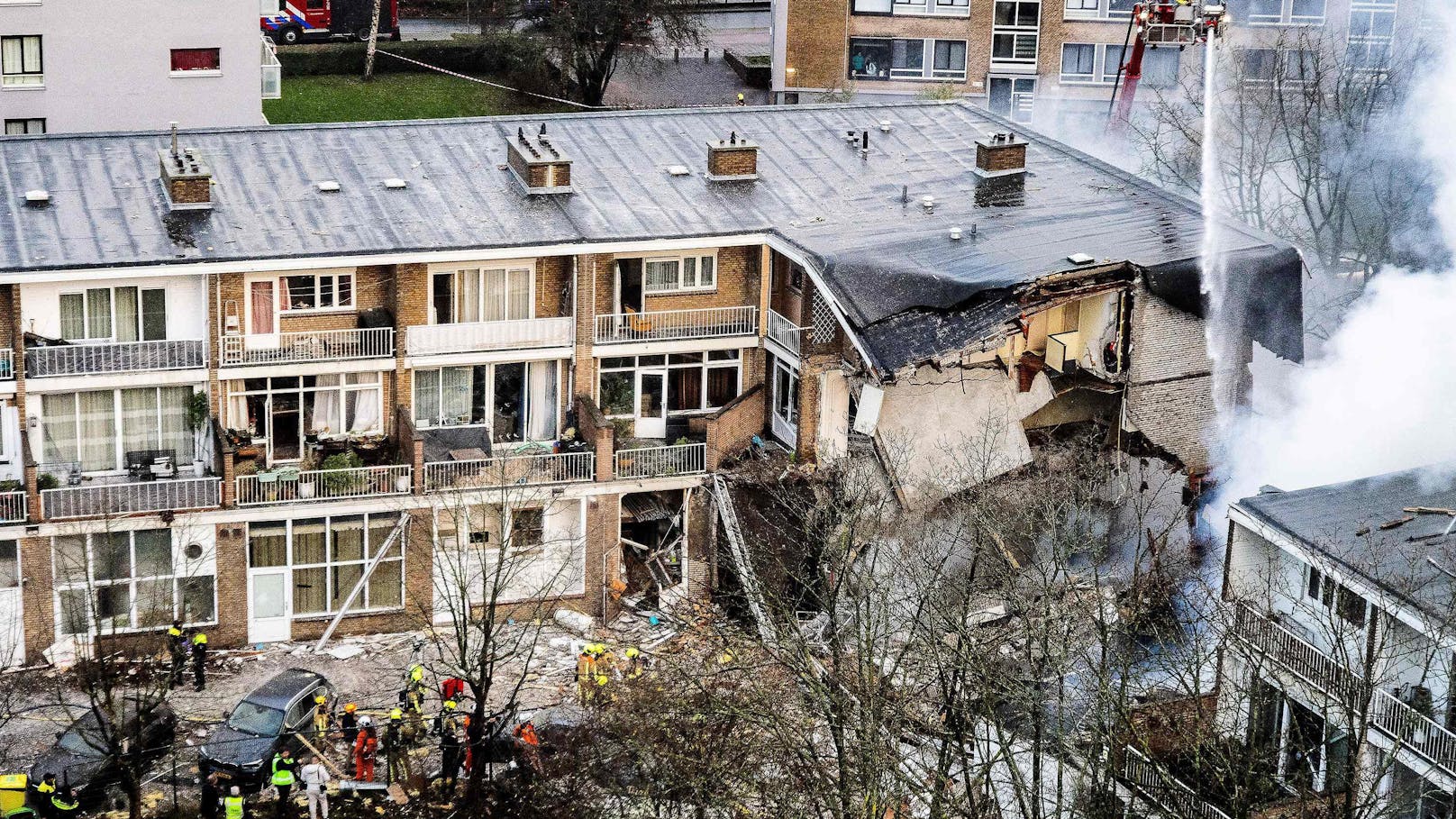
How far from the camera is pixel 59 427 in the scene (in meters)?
43.5

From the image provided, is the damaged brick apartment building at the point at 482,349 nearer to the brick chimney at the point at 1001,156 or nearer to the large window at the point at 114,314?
the large window at the point at 114,314

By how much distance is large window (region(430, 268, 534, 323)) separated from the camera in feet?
149

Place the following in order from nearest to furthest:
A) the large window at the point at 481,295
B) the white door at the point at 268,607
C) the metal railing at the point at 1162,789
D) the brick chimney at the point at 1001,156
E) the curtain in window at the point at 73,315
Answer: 1. the metal railing at the point at 1162,789
2. the curtain in window at the point at 73,315
3. the white door at the point at 268,607
4. the large window at the point at 481,295
5. the brick chimney at the point at 1001,156

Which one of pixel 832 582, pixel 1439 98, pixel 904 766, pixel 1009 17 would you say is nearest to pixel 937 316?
pixel 832 582

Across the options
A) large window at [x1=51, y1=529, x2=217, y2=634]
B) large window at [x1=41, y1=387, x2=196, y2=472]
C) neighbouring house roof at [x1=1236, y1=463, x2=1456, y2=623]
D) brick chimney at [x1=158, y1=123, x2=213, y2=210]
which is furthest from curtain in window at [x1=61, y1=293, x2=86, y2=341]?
neighbouring house roof at [x1=1236, y1=463, x2=1456, y2=623]

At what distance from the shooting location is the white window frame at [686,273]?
153ft

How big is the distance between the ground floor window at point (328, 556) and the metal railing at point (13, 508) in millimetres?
4566

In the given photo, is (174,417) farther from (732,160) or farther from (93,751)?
(732,160)

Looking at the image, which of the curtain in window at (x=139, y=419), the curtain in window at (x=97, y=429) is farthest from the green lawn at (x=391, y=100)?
the curtain in window at (x=97, y=429)

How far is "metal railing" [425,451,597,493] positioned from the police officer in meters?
7.71

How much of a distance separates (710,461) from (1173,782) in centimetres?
1435

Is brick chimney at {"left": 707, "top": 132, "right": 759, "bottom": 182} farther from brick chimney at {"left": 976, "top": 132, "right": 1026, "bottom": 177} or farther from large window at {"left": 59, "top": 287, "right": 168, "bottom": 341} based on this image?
large window at {"left": 59, "top": 287, "right": 168, "bottom": 341}

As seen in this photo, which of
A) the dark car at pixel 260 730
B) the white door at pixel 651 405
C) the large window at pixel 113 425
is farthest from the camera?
the white door at pixel 651 405

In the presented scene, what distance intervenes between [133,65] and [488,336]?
21.9m
